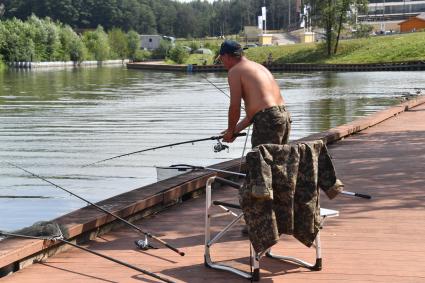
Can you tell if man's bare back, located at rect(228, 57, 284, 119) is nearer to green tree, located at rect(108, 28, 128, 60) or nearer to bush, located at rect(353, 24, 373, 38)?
bush, located at rect(353, 24, 373, 38)

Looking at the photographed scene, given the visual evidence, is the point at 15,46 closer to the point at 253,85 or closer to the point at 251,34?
the point at 251,34

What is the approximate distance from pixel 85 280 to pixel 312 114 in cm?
1970

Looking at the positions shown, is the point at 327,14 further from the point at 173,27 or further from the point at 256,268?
the point at 173,27

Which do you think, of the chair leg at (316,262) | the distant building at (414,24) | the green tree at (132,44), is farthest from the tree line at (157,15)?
the chair leg at (316,262)

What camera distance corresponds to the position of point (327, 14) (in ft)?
219

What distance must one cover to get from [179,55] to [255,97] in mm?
78676

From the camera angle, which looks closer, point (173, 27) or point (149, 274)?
point (149, 274)

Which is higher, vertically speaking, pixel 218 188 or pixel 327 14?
pixel 327 14

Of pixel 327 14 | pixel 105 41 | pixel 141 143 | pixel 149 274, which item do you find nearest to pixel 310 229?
pixel 149 274

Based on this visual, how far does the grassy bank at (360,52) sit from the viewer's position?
198 feet

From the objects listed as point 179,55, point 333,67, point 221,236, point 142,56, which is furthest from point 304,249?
point 142,56

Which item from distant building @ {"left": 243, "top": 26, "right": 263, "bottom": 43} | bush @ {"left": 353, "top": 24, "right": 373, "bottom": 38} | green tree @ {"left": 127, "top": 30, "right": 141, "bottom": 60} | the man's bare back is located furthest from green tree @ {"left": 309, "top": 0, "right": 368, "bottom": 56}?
the man's bare back

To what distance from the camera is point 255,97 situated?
512 cm

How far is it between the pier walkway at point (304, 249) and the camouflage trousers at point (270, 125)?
2.74ft
